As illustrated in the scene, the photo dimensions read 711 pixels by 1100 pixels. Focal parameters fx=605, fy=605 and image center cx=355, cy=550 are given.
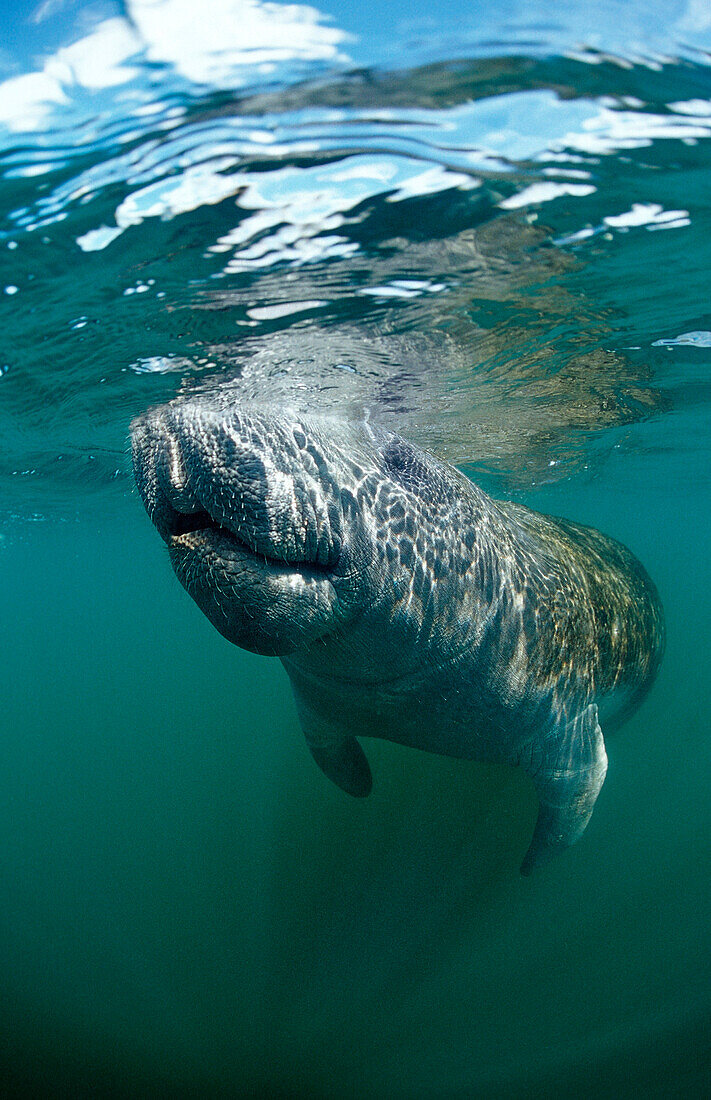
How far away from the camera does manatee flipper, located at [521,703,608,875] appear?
15.7ft

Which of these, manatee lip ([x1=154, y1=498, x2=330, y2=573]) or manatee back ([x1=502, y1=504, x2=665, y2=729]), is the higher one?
manatee lip ([x1=154, y1=498, x2=330, y2=573])

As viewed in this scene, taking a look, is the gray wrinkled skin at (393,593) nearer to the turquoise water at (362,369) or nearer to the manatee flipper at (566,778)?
the manatee flipper at (566,778)

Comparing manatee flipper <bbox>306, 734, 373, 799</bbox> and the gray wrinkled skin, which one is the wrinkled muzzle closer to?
the gray wrinkled skin

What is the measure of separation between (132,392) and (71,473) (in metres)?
7.77

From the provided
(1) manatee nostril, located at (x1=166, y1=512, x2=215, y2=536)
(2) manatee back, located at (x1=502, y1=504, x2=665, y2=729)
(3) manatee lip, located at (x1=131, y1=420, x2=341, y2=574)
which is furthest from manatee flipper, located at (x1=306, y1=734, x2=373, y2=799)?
(1) manatee nostril, located at (x1=166, y1=512, x2=215, y2=536)

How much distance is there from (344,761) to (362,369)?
16.4 ft

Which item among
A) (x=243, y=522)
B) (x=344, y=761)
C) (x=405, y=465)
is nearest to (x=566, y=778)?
(x=344, y=761)

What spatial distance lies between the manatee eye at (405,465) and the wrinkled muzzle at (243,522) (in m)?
0.79

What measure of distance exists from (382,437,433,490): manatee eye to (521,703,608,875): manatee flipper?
2.38 metres

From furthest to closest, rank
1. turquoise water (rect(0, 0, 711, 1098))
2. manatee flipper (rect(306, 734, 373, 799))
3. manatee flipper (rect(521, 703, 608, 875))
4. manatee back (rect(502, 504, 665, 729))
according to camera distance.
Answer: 1. manatee flipper (rect(306, 734, 373, 799))
2. manatee flipper (rect(521, 703, 608, 875))
3. manatee back (rect(502, 504, 665, 729))
4. turquoise water (rect(0, 0, 711, 1098))

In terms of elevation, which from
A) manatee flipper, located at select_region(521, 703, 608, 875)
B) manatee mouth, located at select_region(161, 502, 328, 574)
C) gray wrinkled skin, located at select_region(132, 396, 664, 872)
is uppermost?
manatee mouth, located at select_region(161, 502, 328, 574)

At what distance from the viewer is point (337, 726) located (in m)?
4.91

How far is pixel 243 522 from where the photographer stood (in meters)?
2.48

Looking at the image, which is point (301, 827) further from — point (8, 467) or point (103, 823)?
point (8, 467)
